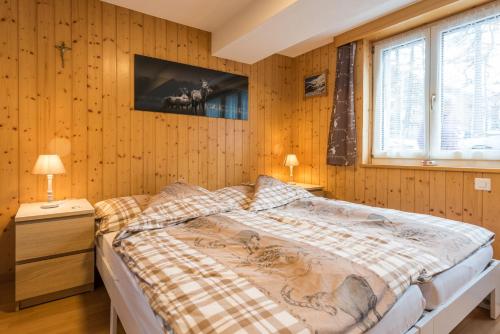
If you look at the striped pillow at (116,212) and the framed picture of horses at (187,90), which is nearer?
the striped pillow at (116,212)

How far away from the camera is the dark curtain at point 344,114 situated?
318cm

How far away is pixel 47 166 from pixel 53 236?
51 cm

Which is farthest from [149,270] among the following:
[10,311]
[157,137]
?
[157,137]

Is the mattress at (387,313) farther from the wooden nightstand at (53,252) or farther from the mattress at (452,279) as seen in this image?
the wooden nightstand at (53,252)

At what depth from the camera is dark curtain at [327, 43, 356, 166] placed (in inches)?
125

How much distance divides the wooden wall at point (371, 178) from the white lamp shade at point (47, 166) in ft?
9.13

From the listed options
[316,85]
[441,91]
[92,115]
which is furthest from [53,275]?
[441,91]

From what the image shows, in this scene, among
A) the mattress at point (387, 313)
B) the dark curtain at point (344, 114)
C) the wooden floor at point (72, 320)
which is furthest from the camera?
the dark curtain at point (344, 114)

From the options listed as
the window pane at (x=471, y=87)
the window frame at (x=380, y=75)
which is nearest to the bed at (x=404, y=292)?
the window pane at (x=471, y=87)

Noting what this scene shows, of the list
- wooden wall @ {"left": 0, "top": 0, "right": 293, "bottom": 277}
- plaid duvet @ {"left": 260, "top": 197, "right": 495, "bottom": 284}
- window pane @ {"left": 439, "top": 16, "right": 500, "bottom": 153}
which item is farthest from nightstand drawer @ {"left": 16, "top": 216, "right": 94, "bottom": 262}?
window pane @ {"left": 439, "top": 16, "right": 500, "bottom": 153}

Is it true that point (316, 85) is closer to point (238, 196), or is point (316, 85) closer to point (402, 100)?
point (402, 100)

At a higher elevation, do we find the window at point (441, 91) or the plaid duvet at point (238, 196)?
the window at point (441, 91)

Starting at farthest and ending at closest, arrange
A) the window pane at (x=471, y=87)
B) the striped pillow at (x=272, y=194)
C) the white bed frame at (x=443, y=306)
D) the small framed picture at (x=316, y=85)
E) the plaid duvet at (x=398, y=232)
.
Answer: the small framed picture at (x=316, y=85)
the striped pillow at (x=272, y=194)
the window pane at (x=471, y=87)
the plaid duvet at (x=398, y=232)
the white bed frame at (x=443, y=306)

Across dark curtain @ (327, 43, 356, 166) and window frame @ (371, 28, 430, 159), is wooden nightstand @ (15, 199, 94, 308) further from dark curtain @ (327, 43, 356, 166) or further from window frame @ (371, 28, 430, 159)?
window frame @ (371, 28, 430, 159)
